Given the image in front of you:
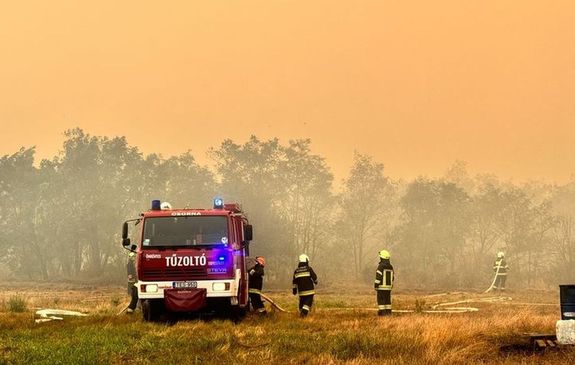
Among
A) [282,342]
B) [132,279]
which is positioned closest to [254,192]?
[132,279]

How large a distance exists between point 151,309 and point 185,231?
1.93 metres

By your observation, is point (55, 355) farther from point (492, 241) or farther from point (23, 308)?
point (492, 241)

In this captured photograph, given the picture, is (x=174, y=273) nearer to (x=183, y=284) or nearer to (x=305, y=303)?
(x=183, y=284)

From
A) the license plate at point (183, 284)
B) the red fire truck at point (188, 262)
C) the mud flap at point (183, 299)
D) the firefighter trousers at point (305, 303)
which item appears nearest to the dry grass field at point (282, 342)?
the mud flap at point (183, 299)

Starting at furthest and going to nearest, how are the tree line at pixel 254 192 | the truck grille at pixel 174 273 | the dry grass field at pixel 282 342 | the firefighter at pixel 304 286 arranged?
the tree line at pixel 254 192
the firefighter at pixel 304 286
the truck grille at pixel 174 273
the dry grass field at pixel 282 342

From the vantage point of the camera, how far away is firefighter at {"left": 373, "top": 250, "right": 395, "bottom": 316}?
16125 millimetres

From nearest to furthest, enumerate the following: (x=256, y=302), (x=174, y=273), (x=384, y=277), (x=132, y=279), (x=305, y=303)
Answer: (x=174, y=273) < (x=305, y=303) < (x=384, y=277) < (x=256, y=302) < (x=132, y=279)

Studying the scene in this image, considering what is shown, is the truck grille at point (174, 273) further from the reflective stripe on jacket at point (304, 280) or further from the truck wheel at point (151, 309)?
the reflective stripe on jacket at point (304, 280)

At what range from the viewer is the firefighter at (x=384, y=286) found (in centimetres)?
1612

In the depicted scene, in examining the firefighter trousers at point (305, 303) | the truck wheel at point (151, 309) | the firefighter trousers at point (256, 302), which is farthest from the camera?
the firefighter trousers at point (256, 302)

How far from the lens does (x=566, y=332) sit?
32.1 ft

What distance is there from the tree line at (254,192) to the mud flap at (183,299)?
1303 inches

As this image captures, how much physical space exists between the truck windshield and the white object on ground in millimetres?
7251

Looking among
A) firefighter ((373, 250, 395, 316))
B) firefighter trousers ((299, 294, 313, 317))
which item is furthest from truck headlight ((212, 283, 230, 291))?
firefighter ((373, 250, 395, 316))
